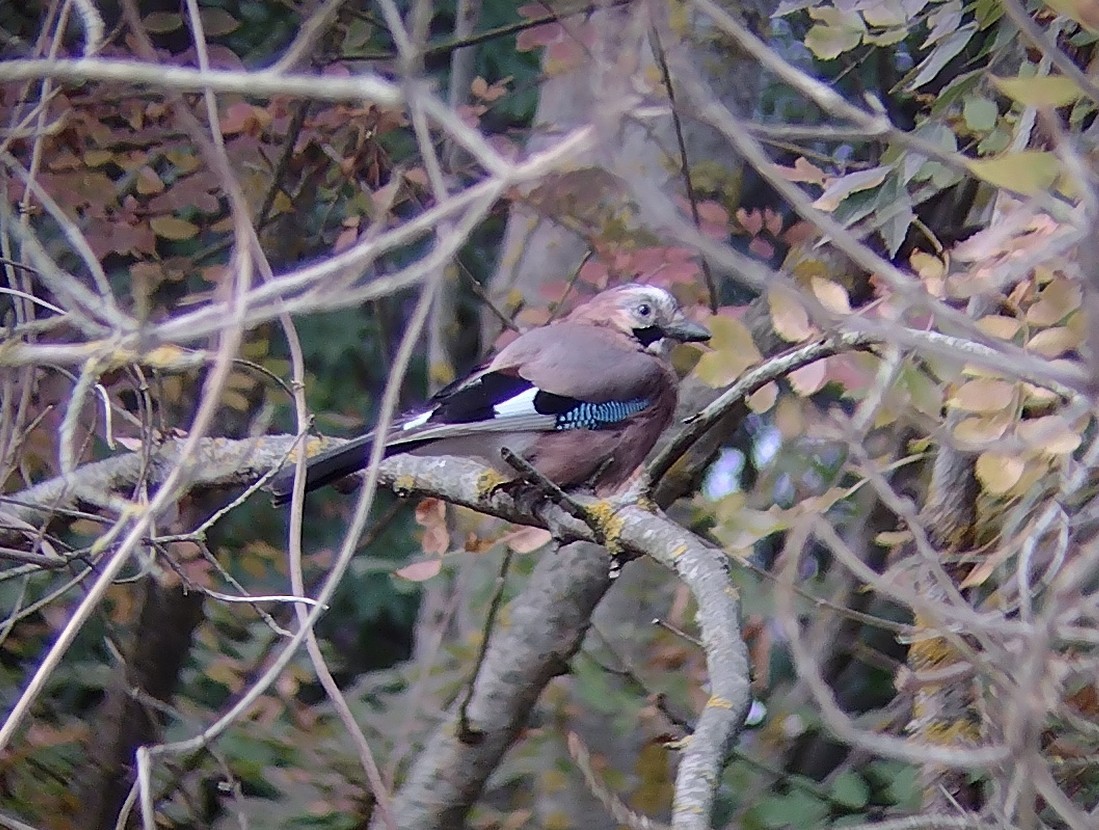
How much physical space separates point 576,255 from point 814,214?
2603mm

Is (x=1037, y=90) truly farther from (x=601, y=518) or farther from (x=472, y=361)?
(x=472, y=361)

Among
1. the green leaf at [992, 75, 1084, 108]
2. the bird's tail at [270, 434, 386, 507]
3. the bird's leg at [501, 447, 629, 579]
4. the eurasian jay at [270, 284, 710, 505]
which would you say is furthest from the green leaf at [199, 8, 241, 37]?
the green leaf at [992, 75, 1084, 108]

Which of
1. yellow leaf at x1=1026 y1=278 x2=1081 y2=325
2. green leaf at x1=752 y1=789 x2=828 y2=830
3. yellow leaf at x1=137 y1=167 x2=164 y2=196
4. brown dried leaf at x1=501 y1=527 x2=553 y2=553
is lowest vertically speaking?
green leaf at x1=752 y1=789 x2=828 y2=830

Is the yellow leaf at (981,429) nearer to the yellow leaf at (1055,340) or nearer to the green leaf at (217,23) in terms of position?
the yellow leaf at (1055,340)

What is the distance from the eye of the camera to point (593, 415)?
9.07 feet

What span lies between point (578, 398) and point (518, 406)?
0.47ft

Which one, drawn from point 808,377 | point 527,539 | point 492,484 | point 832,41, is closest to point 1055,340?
point 808,377

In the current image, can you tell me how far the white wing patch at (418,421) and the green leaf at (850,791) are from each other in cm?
126

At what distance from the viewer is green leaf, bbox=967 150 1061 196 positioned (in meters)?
0.91

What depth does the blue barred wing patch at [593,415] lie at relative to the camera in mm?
2752

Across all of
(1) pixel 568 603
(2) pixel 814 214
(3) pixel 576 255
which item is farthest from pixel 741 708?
(3) pixel 576 255

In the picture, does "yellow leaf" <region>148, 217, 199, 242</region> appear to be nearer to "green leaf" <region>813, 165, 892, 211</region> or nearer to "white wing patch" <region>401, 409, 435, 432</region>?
"white wing patch" <region>401, 409, 435, 432</region>

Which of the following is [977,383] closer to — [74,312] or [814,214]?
[814,214]

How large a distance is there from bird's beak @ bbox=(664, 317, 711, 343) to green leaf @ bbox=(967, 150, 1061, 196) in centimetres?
197
